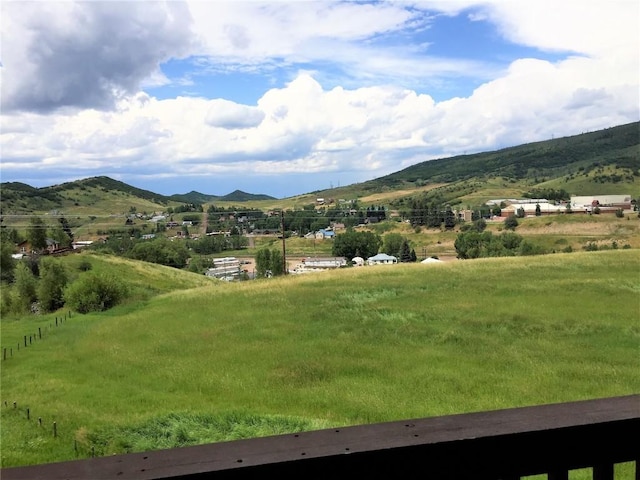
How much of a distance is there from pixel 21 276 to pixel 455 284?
148 feet

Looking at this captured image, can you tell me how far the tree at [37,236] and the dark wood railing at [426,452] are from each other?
79.4m

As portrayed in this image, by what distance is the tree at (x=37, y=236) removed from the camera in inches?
2854

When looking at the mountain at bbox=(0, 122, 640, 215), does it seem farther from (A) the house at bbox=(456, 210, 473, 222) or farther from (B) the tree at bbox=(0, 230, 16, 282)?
(B) the tree at bbox=(0, 230, 16, 282)

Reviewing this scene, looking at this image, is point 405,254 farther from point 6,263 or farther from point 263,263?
point 6,263

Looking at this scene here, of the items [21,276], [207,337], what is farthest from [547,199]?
[207,337]

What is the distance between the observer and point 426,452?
1.56 metres

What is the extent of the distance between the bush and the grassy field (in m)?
6.50

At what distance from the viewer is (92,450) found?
→ 305 inches

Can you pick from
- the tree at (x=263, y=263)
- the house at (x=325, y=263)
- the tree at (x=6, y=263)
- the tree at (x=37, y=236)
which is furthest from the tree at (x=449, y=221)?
the tree at (x=6, y=263)

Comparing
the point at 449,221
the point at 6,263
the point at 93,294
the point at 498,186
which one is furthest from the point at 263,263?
the point at 498,186

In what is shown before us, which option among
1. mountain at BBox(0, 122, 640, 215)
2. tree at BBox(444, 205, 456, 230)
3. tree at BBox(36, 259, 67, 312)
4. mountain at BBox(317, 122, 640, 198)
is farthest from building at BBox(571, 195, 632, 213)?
tree at BBox(36, 259, 67, 312)

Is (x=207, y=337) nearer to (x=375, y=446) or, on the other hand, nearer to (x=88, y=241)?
(x=375, y=446)

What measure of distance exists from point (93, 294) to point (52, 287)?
65.7 feet

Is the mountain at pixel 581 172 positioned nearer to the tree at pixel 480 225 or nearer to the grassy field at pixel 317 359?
the tree at pixel 480 225
